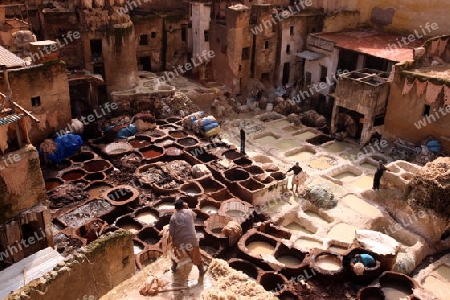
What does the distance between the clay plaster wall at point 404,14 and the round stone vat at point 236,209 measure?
18377 mm

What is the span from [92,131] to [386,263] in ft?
53.1

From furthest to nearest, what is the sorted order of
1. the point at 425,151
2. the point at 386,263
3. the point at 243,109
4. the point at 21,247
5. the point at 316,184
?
1. the point at 243,109
2. the point at 425,151
3. the point at 316,184
4. the point at 386,263
5. the point at 21,247

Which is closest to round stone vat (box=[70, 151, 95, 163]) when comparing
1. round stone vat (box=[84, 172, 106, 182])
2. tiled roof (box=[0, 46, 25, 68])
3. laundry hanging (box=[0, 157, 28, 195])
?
round stone vat (box=[84, 172, 106, 182])

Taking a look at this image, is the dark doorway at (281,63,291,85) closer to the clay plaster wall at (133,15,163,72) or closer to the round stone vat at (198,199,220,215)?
the clay plaster wall at (133,15,163,72)

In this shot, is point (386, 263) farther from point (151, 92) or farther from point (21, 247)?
point (151, 92)

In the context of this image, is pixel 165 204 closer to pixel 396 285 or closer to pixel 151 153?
pixel 151 153

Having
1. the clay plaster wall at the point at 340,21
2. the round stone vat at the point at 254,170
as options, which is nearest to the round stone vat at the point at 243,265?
the round stone vat at the point at 254,170

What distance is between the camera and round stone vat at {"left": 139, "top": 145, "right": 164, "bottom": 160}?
75.3ft

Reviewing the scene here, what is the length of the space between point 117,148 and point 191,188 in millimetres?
5305

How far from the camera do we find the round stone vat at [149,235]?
17.6 metres

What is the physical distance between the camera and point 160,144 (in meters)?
23.8

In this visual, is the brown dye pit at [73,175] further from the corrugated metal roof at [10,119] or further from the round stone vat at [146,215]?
the corrugated metal roof at [10,119]

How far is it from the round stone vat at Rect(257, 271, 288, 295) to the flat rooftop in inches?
620

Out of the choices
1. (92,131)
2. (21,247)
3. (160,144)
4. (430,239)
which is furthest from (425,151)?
(21,247)
